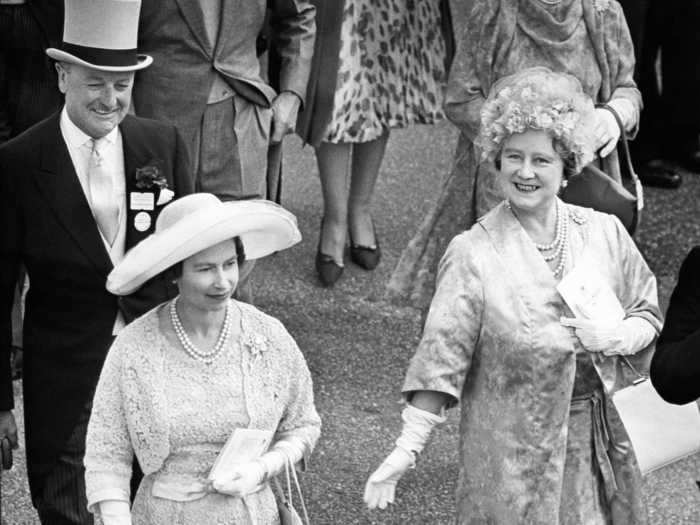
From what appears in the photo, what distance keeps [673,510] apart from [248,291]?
1780 millimetres

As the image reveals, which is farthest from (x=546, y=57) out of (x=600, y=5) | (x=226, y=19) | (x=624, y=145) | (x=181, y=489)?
(x=181, y=489)

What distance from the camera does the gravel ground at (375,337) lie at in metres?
6.16

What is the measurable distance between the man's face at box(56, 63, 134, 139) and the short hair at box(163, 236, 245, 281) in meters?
0.83

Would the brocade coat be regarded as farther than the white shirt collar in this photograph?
No

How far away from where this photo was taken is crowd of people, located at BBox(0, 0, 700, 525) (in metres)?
4.18

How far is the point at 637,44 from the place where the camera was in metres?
8.56

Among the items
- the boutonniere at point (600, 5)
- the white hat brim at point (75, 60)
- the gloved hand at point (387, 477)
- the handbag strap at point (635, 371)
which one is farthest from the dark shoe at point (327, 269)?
the gloved hand at point (387, 477)

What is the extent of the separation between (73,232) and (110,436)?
89 cm

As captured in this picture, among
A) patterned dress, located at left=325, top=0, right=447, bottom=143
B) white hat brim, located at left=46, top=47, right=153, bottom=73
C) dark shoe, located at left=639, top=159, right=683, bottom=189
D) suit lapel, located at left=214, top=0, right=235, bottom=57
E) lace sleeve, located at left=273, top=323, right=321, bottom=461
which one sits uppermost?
white hat brim, located at left=46, top=47, right=153, bottom=73

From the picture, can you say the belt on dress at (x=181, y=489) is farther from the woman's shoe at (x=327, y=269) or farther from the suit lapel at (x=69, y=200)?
the woman's shoe at (x=327, y=269)

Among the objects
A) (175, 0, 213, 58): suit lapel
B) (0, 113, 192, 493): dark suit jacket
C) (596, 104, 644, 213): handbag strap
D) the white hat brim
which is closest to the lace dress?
(0, 113, 192, 493): dark suit jacket

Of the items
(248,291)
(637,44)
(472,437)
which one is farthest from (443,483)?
(637,44)

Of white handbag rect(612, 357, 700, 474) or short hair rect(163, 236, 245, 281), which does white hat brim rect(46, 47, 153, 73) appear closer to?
short hair rect(163, 236, 245, 281)

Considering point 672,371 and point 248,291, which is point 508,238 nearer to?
point 672,371
